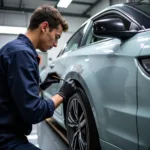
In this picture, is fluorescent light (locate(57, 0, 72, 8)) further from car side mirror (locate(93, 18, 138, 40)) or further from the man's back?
the man's back

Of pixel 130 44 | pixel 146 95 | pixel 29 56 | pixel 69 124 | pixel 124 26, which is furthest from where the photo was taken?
pixel 69 124

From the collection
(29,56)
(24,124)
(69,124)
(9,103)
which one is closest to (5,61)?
(29,56)

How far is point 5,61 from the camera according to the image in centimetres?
125

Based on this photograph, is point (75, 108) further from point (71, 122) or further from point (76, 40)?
point (76, 40)

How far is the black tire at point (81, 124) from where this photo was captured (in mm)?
1737

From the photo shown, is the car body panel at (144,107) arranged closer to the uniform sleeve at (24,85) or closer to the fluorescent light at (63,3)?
the uniform sleeve at (24,85)

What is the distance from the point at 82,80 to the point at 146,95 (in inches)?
28.1

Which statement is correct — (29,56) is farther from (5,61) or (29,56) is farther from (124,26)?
(124,26)

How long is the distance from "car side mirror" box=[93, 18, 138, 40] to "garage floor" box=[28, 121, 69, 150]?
5.16 feet

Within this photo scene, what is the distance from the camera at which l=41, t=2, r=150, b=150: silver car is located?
122cm

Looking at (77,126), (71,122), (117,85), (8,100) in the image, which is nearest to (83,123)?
(77,126)

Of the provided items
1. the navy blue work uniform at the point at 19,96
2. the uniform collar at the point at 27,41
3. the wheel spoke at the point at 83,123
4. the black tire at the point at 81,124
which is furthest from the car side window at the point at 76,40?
the navy blue work uniform at the point at 19,96

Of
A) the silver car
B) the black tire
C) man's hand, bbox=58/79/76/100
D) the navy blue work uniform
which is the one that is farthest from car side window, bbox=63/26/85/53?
the navy blue work uniform

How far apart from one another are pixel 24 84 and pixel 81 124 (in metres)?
0.88
